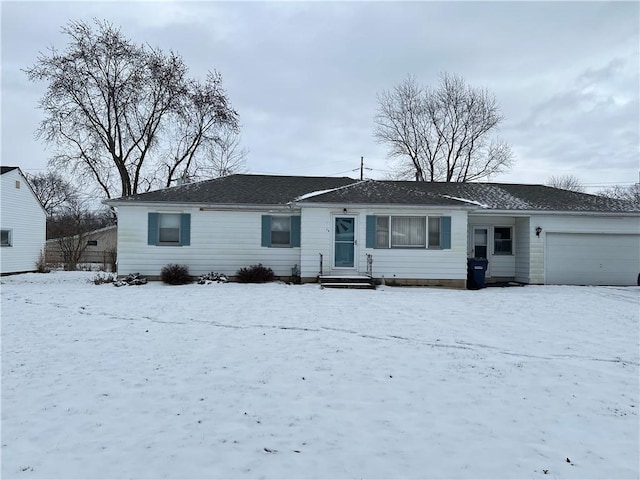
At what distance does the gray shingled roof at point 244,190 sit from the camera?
15141mm

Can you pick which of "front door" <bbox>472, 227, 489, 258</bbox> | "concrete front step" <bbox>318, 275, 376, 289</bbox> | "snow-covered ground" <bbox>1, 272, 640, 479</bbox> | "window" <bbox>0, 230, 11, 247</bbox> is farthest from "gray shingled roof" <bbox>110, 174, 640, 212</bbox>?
"window" <bbox>0, 230, 11, 247</bbox>

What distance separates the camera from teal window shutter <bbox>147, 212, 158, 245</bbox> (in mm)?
14953

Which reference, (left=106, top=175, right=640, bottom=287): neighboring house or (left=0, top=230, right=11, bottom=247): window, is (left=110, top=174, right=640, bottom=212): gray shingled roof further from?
(left=0, top=230, right=11, bottom=247): window

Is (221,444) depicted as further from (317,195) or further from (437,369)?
(317,195)

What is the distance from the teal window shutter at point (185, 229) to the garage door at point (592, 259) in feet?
43.6

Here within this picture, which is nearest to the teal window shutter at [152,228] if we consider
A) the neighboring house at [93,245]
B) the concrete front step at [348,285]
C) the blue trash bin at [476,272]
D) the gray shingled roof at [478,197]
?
the gray shingled roof at [478,197]

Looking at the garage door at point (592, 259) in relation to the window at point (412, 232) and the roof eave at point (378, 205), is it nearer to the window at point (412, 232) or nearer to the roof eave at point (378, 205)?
the roof eave at point (378, 205)

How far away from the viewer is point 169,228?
15.2 m

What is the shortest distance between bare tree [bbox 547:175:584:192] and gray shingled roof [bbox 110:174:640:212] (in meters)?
37.8

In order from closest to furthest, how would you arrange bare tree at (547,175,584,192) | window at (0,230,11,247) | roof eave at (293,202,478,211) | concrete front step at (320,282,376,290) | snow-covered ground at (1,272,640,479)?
snow-covered ground at (1,272,640,479) < concrete front step at (320,282,376,290) < roof eave at (293,202,478,211) < window at (0,230,11,247) < bare tree at (547,175,584,192)

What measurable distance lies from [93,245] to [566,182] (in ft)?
170

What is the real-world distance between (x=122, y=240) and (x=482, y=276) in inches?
497

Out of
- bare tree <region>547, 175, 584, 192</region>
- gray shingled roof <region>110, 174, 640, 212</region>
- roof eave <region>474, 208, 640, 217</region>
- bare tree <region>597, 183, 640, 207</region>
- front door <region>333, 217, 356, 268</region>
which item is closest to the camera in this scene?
front door <region>333, 217, 356, 268</region>

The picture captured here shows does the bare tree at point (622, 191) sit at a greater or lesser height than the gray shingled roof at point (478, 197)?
greater
